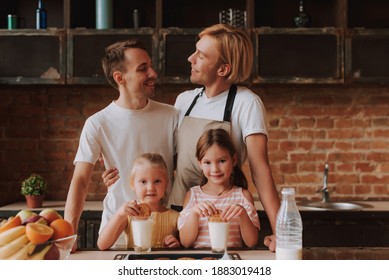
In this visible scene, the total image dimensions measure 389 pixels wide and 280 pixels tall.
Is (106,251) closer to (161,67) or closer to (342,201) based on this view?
(161,67)

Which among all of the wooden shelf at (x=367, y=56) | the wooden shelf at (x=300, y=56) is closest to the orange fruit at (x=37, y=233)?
the wooden shelf at (x=300, y=56)

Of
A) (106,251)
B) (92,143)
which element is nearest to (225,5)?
(92,143)

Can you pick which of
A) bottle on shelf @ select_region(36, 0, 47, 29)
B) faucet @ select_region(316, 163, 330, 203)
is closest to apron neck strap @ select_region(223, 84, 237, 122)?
faucet @ select_region(316, 163, 330, 203)

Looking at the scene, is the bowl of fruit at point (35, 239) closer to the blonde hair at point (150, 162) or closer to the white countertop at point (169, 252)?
the white countertop at point (169, 252)

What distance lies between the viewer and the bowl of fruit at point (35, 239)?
1049 mm

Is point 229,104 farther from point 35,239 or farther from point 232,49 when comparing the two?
point 35,239

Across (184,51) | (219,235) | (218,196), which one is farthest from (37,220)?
(184,51)

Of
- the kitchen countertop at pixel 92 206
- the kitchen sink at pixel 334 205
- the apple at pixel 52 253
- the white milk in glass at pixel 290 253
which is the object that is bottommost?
the kitchen sink at pixel 334 205

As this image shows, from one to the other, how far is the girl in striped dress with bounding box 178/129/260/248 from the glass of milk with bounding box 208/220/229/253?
11 cm

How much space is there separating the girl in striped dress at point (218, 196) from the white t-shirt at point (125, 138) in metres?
0.12

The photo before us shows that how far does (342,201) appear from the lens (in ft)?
9.13

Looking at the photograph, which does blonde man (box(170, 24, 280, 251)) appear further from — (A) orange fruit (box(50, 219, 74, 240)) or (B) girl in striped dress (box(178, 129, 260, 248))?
(A) orange fruit (box(50, 219, 74, 240))

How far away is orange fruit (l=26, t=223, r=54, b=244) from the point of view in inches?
41.1
